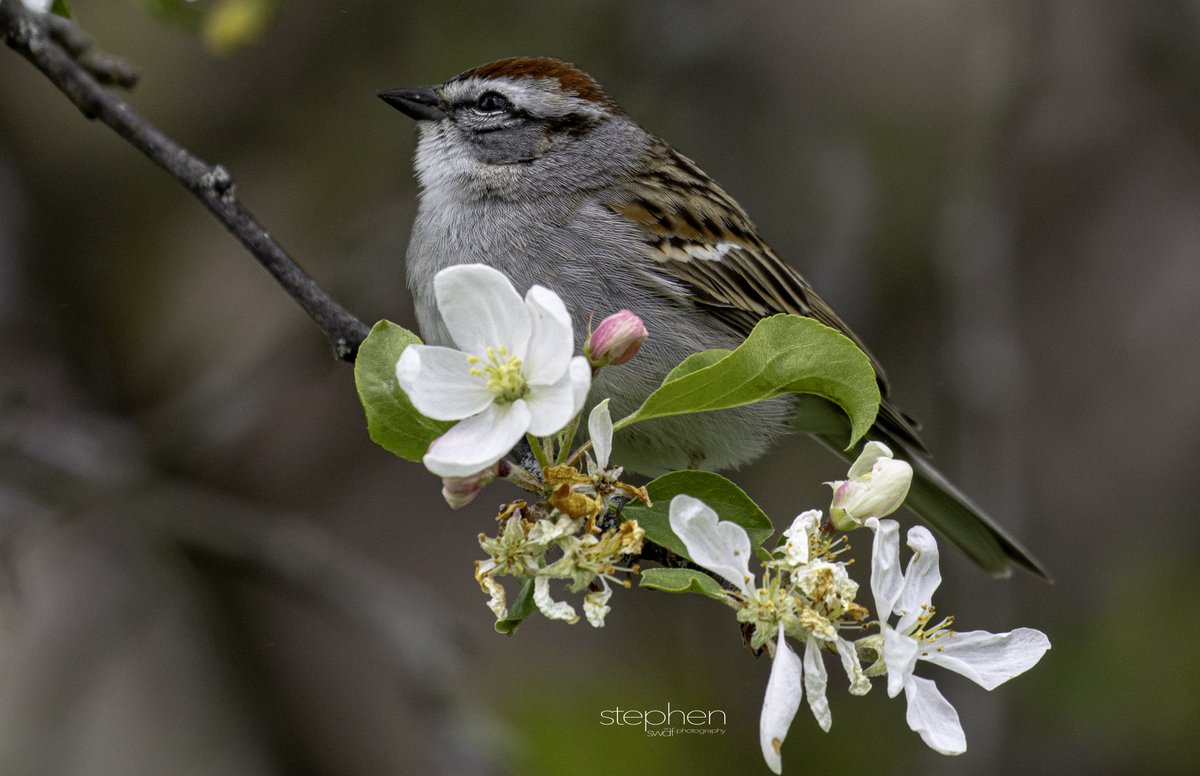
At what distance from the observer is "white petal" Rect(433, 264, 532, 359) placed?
140 centimetres

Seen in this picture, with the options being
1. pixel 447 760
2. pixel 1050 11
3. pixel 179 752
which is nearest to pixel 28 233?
pixel 179 752

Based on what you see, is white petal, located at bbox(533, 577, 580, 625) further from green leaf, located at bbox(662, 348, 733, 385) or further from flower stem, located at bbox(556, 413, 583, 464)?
green leaf, located at bbox(662, 348, 733, 385)

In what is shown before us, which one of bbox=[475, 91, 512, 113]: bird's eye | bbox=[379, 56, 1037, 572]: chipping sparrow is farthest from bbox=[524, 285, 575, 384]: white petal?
bbox=[475, 91, 512, 113]: bird's eye

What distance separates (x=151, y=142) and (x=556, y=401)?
108cm

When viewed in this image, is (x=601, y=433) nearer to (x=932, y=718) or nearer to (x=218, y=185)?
(x=932, y=718)

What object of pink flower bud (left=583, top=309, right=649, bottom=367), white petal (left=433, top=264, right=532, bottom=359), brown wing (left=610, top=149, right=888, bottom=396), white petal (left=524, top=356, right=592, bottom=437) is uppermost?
brown wing (left=610, top=149, right=888, bottom=396)

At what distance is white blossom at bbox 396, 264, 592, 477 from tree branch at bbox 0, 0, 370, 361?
0.46 metres

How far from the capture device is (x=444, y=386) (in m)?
1.37

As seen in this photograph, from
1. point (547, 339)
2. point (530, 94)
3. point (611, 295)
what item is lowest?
point (547, 339)

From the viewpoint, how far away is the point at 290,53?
4730mm

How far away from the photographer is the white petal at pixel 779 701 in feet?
4.21

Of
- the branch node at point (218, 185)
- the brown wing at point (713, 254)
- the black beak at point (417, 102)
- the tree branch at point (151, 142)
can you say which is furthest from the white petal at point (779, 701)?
the black beak at point (417, 102)

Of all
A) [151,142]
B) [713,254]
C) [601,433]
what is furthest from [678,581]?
[713,254]

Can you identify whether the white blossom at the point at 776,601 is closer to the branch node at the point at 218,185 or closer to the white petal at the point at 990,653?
the white petal at the point at 990,653
